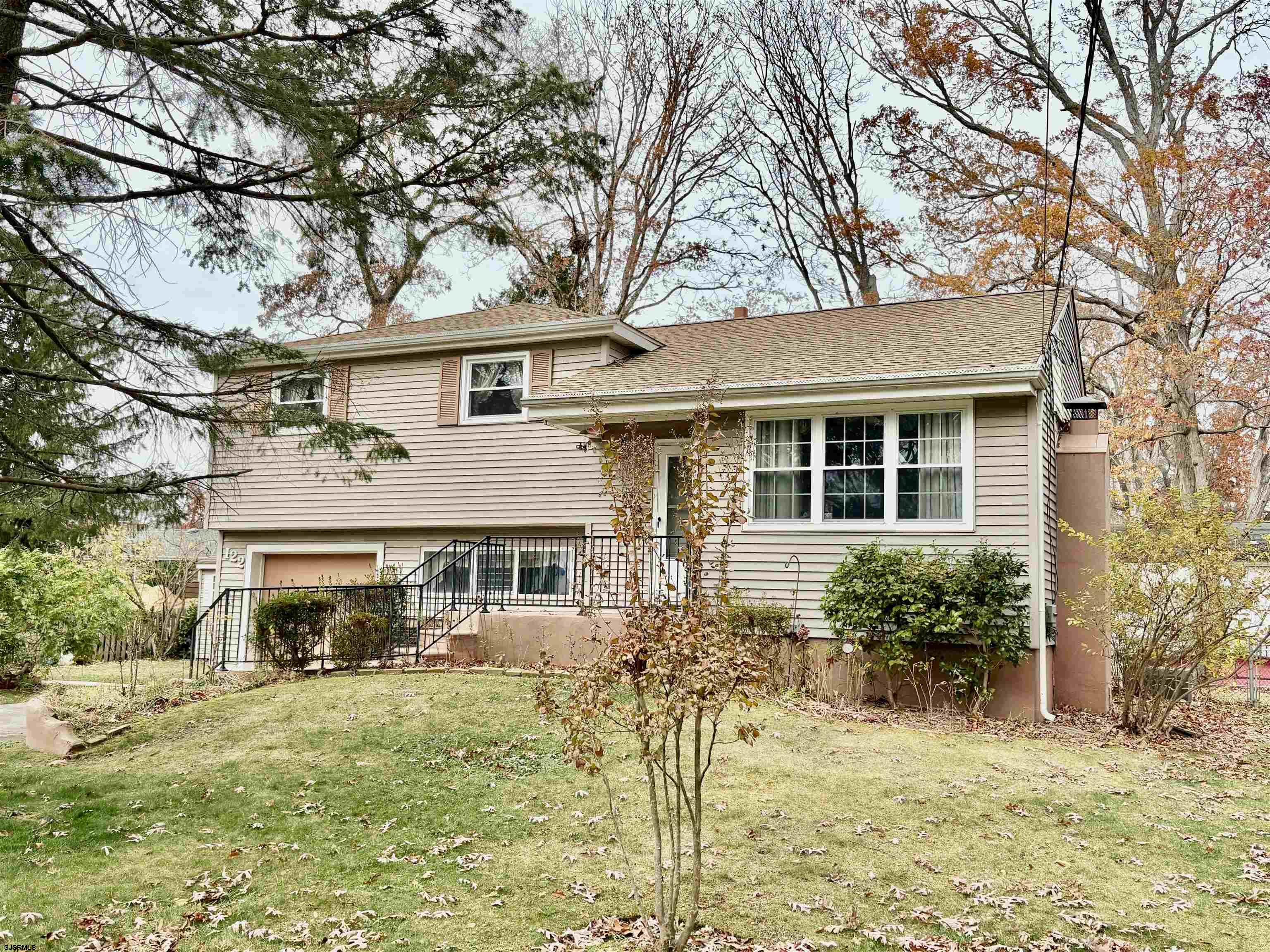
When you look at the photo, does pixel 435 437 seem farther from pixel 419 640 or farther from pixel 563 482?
pixel 419 640

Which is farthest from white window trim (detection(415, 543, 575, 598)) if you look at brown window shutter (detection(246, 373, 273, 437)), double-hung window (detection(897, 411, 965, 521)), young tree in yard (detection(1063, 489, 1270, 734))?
young tree in yard (detection(1063, 489, 1270, 734))

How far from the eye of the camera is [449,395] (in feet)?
51.1

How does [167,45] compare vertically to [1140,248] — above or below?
below

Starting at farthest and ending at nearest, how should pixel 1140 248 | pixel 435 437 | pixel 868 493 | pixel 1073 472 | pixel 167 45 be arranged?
pixel 1140 248, pixel 435 437, pixel 1073 472, pixel 868 493, pixel 167 45

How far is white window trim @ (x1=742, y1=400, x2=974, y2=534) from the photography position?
36.3ft

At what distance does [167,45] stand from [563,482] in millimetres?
9007

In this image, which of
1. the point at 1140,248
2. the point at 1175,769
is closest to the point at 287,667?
the point at 1175,769

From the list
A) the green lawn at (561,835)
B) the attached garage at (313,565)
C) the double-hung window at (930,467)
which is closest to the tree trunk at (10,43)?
the green lawn at (561,835)

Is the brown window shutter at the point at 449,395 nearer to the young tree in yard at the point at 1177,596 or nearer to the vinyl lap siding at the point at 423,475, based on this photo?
the vinyl lap siding at the point at 423,475

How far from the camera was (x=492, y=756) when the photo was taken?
327 inches

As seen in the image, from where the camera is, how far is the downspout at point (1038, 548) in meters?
10.5

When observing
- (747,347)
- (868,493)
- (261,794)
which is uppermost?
(747,347)

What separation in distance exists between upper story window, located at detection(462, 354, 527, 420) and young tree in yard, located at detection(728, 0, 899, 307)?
11.7 m

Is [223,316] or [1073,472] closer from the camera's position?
[223,316]
